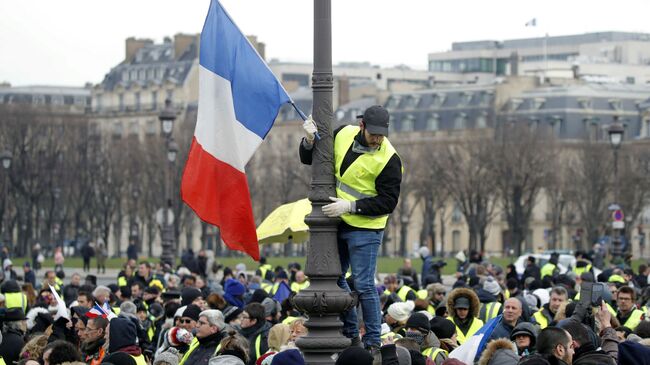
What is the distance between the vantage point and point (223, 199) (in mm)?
14914

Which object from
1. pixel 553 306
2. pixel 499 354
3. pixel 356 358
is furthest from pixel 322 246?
pixel 553 306

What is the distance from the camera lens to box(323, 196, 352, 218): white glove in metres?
13.4

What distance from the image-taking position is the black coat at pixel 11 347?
17219mm

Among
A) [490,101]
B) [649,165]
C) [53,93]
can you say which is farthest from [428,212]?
[53,93]

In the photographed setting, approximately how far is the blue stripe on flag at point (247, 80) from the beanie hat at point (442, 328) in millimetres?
2632

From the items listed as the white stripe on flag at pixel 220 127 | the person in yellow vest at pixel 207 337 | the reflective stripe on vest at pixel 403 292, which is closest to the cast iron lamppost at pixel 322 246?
the white stripe on flag at pixel 220 127

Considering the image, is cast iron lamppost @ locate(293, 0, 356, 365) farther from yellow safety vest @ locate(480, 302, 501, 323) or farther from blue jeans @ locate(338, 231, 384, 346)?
yellow safety vest @ locate(480, 302, 501, 323)

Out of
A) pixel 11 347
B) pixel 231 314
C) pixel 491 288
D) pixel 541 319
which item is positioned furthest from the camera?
pixel 491 288

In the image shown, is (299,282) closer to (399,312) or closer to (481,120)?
(399,312)

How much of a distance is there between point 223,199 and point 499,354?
273cm

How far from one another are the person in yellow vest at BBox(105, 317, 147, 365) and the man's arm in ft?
8.17

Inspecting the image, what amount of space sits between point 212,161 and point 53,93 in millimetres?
151142

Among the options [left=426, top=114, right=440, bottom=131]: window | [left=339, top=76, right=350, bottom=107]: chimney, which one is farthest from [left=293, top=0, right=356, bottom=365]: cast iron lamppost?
[left=339, top=76, right=350, bottom=107]: chimney

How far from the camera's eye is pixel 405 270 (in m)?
30.8
